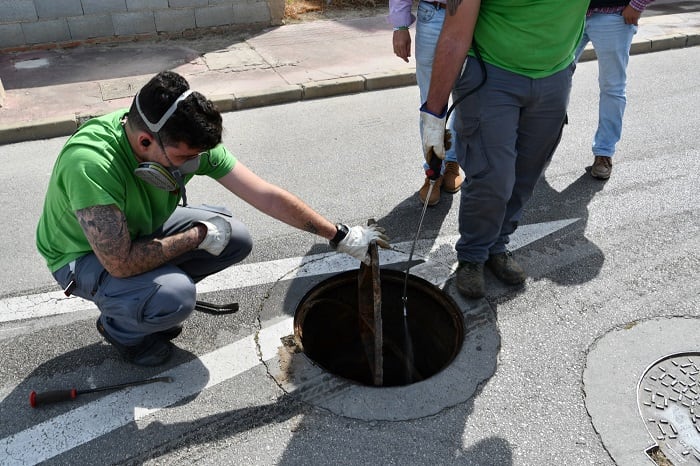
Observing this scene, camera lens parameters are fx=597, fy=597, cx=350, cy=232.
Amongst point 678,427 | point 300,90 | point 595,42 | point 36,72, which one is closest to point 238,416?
point 678,427

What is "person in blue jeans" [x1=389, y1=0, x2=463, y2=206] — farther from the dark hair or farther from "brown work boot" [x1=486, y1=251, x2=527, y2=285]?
the dark hair

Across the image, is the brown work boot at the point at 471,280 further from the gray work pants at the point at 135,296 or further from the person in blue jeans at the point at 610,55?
the person in blue jeans at the point at 610,55

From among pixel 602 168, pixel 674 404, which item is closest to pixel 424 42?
pixel 602 168

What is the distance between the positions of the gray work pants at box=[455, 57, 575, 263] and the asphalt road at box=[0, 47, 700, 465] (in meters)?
0.43

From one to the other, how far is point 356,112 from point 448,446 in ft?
13.2

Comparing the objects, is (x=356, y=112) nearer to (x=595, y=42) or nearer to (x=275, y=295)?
(x=595, y=42)

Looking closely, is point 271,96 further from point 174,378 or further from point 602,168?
point 174,378

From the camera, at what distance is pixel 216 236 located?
2855 millimetres

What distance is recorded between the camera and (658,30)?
8.22 metres

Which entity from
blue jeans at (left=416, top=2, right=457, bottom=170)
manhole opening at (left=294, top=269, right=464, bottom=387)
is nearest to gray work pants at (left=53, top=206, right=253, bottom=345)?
manhole opening at (left=294, top=269, right=464, bottom=387)

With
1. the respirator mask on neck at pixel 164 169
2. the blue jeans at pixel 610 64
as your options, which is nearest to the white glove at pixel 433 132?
the respirator mask on neck at pixel 164 169

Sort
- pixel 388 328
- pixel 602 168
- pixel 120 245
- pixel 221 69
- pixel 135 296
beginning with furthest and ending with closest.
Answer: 1. pixel 221 69
2. pixel 602 168
3. pixel 388 328
4. pixel 135 296
5. pixel 120 245

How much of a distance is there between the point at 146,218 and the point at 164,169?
0.34 meters

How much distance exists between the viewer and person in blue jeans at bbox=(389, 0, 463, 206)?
3.67m
